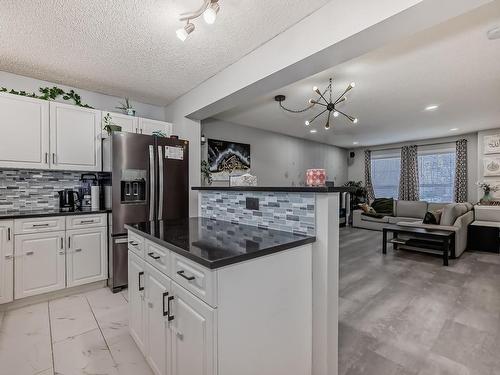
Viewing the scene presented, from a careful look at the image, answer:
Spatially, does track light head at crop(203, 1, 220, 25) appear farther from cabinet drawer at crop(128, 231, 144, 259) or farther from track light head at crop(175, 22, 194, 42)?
cabinet drawer at crop(128, 231, 144, 259)

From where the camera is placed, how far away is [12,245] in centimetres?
Answer: 238

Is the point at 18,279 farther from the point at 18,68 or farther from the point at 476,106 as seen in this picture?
the point at 476,106

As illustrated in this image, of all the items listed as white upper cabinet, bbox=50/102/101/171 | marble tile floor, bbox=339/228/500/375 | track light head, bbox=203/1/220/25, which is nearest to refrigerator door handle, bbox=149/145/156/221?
white upper cabinet, bbox=50/102/101/171

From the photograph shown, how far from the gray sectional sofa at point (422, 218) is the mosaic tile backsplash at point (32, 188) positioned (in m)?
5.51

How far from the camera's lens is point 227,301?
3.32 ft

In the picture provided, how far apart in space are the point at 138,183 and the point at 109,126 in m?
0.76

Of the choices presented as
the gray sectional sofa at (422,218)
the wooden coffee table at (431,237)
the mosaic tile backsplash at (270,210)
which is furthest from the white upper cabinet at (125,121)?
the gray sectional sofa at (422,218)

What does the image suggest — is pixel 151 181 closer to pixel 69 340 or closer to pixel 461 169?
pixel 69 340

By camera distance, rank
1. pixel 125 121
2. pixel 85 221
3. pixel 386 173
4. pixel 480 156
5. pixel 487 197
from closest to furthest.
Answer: pixel 85 221 < pixel 125 121 < pixel 487 197 < pixel 480 156 < pixel 386 173

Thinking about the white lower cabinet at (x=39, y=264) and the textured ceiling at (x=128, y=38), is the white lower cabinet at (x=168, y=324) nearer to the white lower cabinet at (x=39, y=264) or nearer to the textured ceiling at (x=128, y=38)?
the white lower cabinet at (x=39, y=264)

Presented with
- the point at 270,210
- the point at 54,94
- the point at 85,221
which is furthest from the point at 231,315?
the point at 54,94

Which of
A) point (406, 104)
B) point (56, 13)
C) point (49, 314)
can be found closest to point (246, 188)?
point (56, 13)

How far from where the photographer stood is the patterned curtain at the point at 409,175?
6934mm

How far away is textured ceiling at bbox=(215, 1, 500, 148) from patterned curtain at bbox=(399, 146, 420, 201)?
120cm
